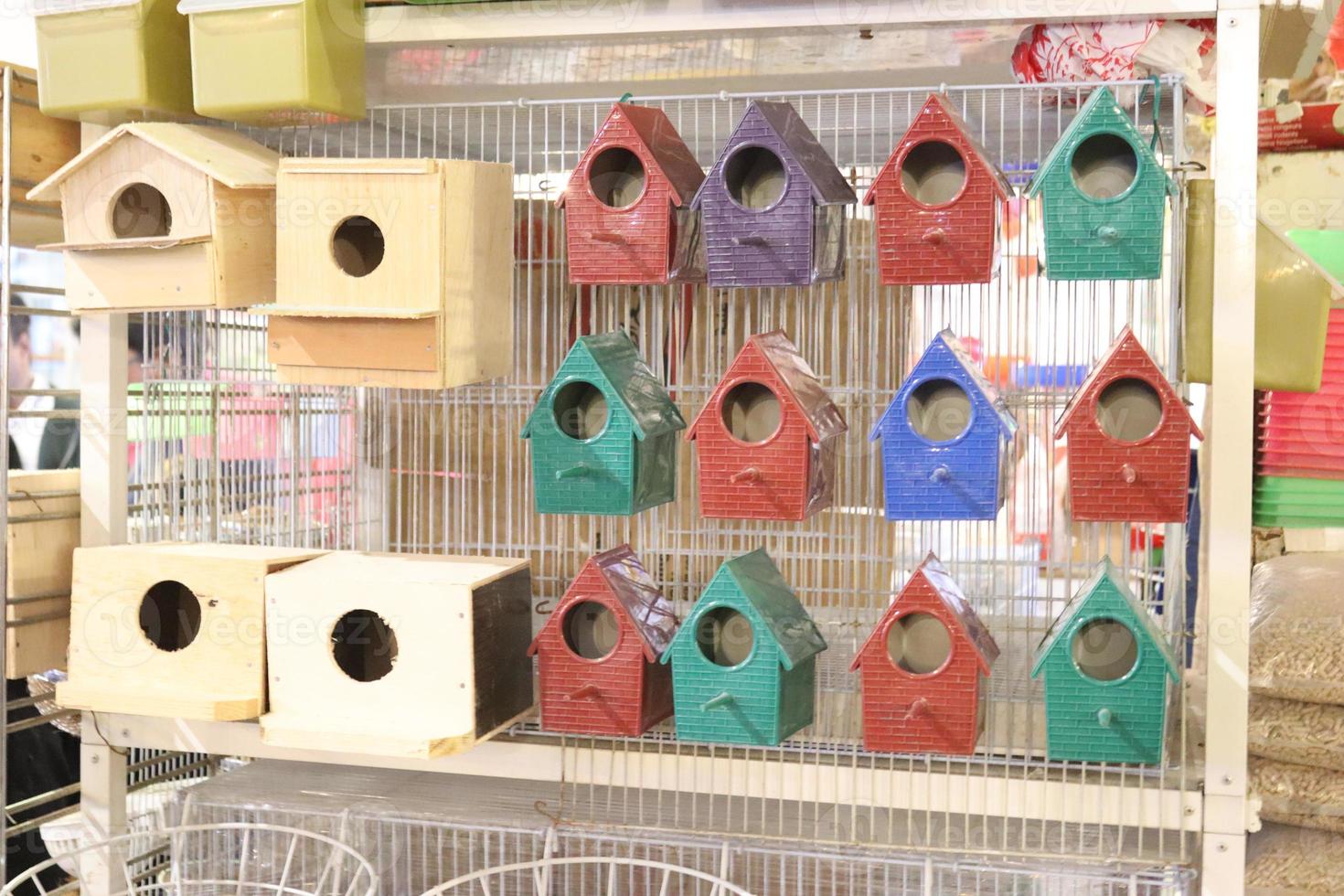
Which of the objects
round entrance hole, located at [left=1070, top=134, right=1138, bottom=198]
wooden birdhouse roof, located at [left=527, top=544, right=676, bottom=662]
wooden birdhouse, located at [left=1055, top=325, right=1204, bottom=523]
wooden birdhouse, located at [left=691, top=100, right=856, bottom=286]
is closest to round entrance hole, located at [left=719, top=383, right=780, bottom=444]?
wooden birdhouse, located at [left=691, top=100, right=856, bottom=286]

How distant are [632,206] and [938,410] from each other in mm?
489

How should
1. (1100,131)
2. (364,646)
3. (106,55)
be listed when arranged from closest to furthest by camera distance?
(1100,131)
(106,55)
(364,646)

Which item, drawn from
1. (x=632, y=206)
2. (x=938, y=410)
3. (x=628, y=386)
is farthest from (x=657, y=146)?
(x=938, y=410)

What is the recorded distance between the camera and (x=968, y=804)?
5.67ft

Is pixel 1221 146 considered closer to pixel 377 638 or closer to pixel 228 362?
pixel 377 638

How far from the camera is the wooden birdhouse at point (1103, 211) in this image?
1.58m

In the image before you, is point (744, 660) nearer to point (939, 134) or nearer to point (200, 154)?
point (939, 134)

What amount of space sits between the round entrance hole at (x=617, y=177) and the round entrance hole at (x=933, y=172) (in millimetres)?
369

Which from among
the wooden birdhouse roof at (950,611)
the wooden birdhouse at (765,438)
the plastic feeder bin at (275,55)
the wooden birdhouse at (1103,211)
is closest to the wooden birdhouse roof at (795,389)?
the wooden birdhouse at (765,438)

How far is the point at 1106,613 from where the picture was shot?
5.29ft

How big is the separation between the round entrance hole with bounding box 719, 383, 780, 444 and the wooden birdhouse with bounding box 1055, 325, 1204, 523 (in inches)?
14.6

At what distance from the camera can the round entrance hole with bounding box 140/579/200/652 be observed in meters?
2.04

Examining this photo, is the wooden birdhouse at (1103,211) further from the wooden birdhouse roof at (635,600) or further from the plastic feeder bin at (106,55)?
the plastic feeder bin at (106,55)

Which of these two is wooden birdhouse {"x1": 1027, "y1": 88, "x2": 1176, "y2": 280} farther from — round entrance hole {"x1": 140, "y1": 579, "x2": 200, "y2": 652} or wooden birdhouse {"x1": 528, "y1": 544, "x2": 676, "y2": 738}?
round entrance hole {"x1": 140, "y1": 579, "x2": 200, "y2": 652}
